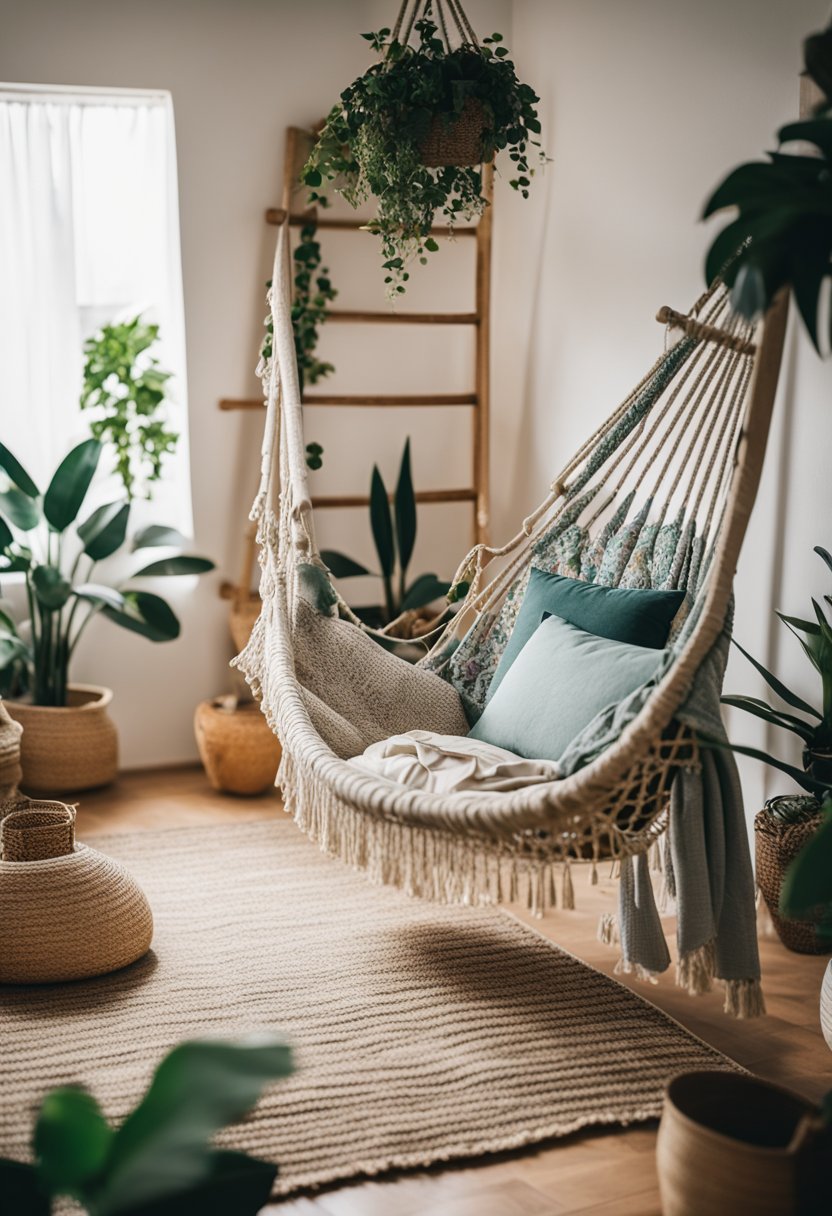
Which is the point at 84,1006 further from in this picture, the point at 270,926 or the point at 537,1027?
the point at 537,1027

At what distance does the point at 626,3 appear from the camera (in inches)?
128

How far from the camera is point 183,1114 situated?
1204 millimetres

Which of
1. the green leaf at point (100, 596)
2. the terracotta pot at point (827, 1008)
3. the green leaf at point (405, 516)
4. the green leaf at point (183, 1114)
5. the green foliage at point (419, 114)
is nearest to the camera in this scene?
the green leaf at point (183, 1114)

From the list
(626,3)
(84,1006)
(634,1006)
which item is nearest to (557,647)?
(634,1006)

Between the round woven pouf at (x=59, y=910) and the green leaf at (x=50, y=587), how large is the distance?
41.7 inches

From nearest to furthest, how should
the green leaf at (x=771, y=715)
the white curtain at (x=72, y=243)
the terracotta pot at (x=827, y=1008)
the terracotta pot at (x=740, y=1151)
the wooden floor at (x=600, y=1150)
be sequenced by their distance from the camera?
the terracotta pot at (x=740, y=1151) < the wooden floor at (x=600, y=1150) < the terracotta pot at (x=827, y=1008) < the green leaf at (x=771, y=715) < the white curtain at (x=72, y=243)

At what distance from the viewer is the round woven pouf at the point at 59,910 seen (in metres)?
2.43

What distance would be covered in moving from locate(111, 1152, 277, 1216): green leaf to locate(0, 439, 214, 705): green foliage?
2.25 metres

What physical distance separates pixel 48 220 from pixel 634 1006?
2672mm

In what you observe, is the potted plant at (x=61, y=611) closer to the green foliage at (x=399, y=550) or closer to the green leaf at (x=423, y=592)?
the green foliage at (x=399, y=550)

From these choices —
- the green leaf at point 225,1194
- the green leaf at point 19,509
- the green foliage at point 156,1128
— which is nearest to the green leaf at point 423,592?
the green leaf at point 19,509

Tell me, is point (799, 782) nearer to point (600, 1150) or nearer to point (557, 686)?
point (557, 686)

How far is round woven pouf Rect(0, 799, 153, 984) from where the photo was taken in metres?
2.43

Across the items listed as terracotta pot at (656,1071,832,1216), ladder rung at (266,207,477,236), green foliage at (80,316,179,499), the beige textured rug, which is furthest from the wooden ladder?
terracotta pot at (656,1071,832,1216)
